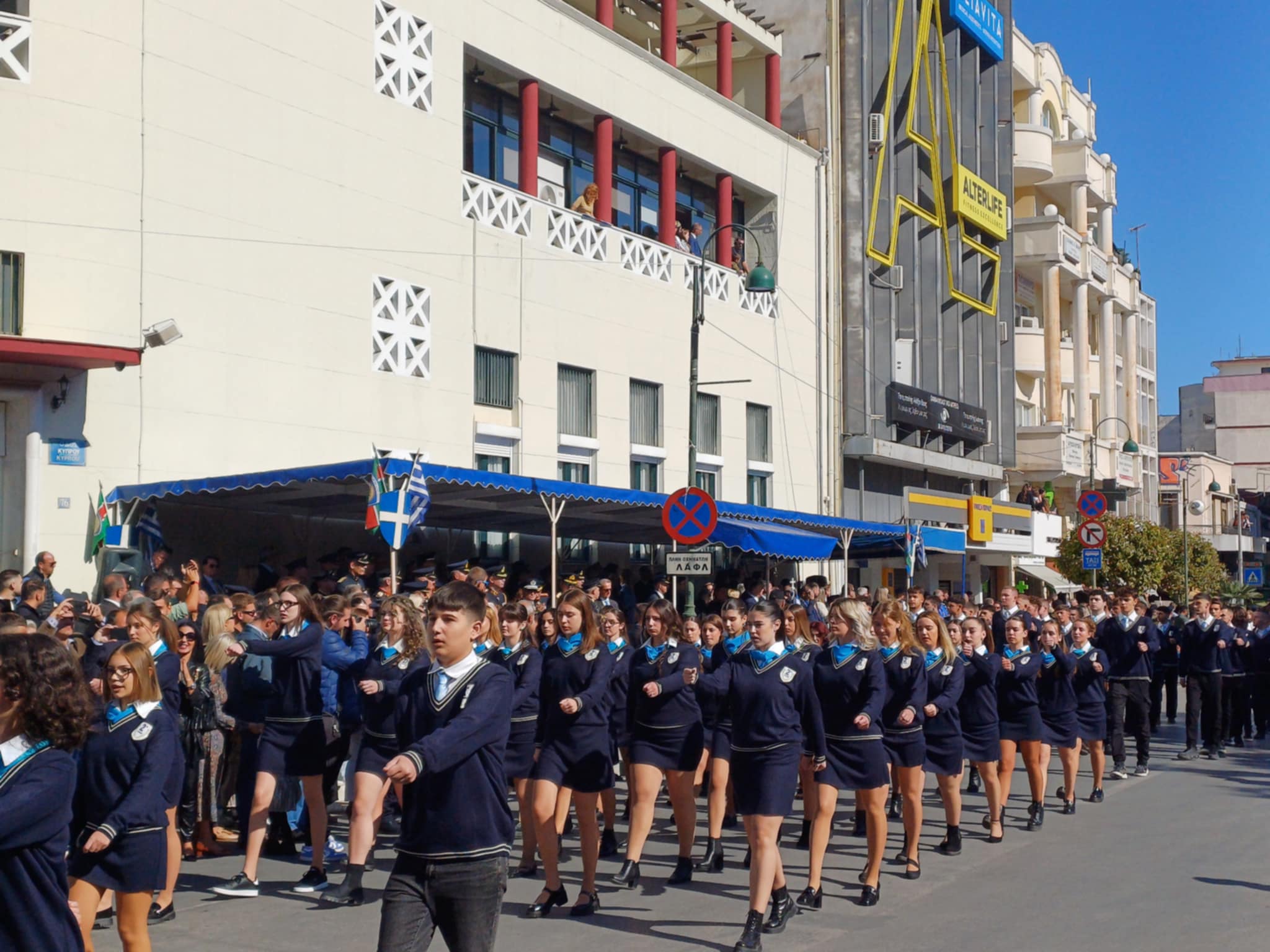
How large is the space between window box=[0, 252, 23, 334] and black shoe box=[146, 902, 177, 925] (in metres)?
9.24

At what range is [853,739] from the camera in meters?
9.63

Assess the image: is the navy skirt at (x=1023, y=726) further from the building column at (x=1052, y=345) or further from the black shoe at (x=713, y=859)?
the building column at (x=1052, y=345)

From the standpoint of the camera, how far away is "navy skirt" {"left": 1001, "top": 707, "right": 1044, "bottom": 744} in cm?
1264

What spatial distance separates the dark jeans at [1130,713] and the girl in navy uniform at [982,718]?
4.57m

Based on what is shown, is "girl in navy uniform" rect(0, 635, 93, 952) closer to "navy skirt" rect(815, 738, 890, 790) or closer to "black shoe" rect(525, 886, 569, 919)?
"black shoe" rect(525, 886, 569, 919)

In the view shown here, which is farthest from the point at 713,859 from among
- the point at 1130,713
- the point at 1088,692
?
the point at 1130,713

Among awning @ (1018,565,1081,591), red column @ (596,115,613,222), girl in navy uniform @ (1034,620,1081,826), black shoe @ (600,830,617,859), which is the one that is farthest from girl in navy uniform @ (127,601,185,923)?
awning @ (1018,565,1081,591)

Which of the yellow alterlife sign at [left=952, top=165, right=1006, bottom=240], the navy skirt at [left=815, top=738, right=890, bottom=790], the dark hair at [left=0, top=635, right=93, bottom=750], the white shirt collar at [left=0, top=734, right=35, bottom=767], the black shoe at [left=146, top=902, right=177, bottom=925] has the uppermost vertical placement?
the yellow alterlife sign at [left=952, top=165, right=1006, bottom=240]

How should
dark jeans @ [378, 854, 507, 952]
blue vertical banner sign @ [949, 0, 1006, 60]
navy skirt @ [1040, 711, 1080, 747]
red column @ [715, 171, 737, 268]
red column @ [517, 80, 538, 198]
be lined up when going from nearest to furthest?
dark jeans @ [378, 854, 507, 952] → navy skirt @ [1040, 711, 1080, 747] → red column @ [517, 80, 538, 198] → red column @ [715, 171, 737, 268] → blue vertical banner sign @ [949, 0, 1006, 60]

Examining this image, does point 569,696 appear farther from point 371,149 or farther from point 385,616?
point 371,149

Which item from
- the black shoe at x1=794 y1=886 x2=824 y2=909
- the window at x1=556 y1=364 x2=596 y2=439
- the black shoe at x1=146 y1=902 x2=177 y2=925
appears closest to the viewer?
the black shoe at x1=146 y1=902 x2=177 y2=925

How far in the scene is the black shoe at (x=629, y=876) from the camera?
986 cm

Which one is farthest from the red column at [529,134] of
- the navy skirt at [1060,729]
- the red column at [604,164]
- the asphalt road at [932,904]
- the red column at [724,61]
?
the asphalt road at [932,904]

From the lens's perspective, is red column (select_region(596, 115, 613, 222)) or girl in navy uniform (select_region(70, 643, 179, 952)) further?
red column (select_region(596, 115, 613, 222))
